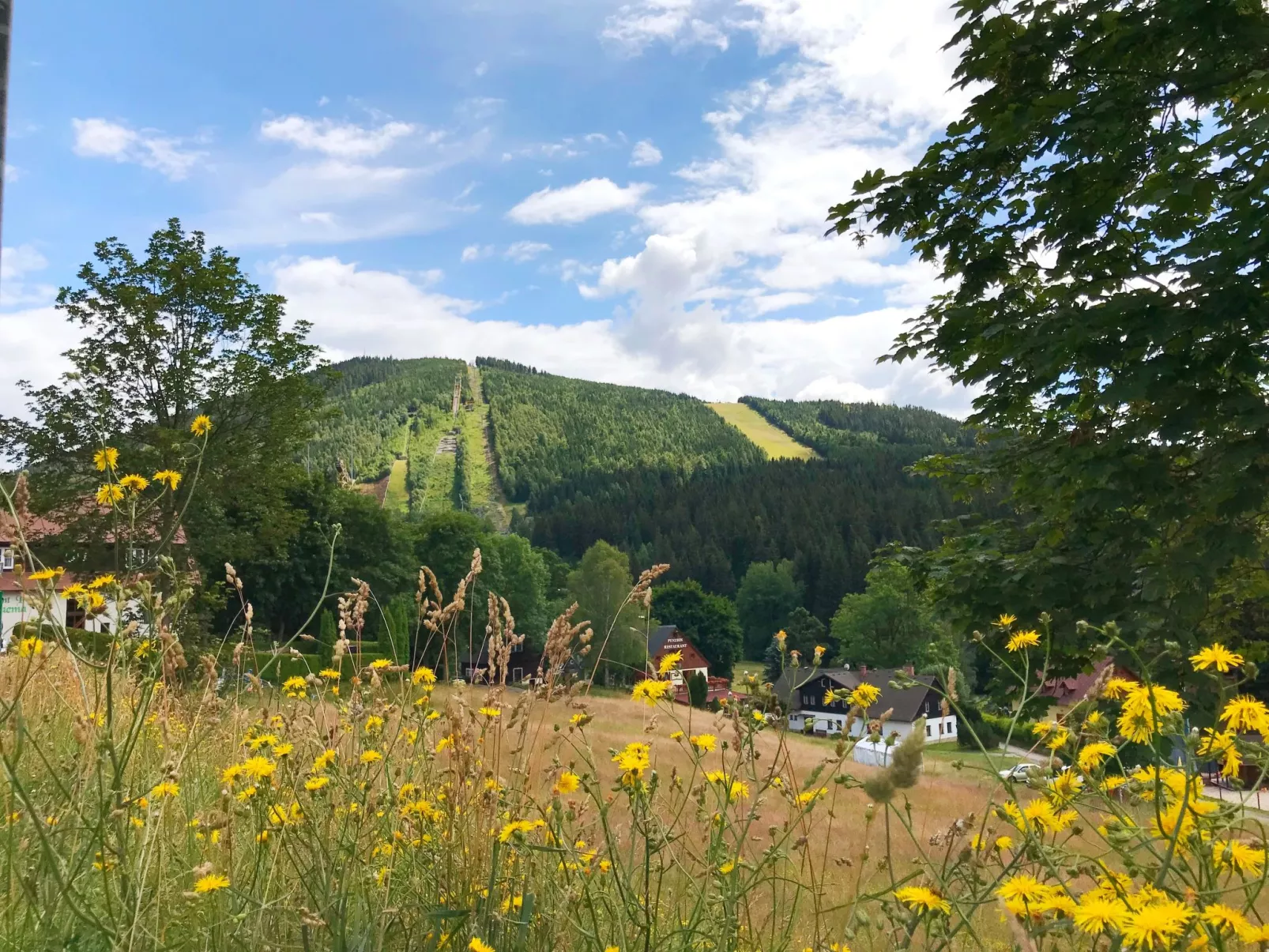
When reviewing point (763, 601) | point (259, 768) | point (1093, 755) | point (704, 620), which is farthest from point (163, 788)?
point (763, 601)

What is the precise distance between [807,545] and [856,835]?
301 ft

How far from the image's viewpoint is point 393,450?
640ft

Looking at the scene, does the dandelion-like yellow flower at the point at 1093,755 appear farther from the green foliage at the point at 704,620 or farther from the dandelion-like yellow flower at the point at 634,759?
the green foliage at the point at 704,620

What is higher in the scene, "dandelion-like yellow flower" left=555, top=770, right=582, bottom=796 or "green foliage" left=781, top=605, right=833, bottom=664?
"dandelion-like yellow flower" left=555, top=770, right=582, bottom=796

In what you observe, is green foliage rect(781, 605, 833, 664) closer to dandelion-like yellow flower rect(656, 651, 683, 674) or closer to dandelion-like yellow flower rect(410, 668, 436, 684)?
dandelion-like yellow flower rect(410, 668, 436, 684)

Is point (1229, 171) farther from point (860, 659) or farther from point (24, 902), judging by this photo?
point (860, 659)

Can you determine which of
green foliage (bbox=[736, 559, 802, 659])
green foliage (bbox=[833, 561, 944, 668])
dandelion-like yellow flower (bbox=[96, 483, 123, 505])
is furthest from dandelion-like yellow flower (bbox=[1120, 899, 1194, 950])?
green foliage (bbox=[736, 559, 802, 659])

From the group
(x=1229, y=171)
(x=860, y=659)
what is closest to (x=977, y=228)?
(x=1229, y=171)

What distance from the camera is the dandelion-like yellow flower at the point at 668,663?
2.32m

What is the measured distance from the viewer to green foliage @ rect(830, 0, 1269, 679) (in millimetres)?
4855

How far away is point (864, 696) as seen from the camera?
2182mm

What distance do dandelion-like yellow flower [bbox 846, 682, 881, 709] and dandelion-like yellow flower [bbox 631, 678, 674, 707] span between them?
1.56 feet

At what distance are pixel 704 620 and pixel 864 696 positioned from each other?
75584 millimetres

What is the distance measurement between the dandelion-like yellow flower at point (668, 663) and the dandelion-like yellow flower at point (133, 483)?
153cm
